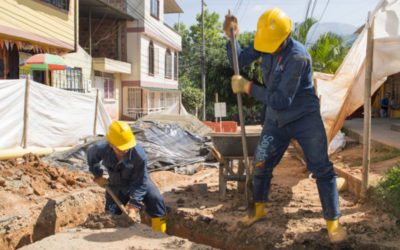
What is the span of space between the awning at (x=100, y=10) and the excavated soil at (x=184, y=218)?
1227 cm

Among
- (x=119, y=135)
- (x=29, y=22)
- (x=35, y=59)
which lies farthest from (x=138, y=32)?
(x=119, y=135)

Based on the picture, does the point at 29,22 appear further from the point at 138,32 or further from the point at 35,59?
the point at 138,32

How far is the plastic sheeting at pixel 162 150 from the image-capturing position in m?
6.95

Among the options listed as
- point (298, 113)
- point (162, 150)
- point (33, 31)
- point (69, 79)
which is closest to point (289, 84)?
point (298, 113)

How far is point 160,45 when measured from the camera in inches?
912

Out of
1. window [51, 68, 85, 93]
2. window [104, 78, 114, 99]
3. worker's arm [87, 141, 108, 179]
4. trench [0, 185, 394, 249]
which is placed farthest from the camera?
window [104, 78, 114, 99]

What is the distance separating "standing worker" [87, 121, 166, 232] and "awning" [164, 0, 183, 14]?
23582 millimetres

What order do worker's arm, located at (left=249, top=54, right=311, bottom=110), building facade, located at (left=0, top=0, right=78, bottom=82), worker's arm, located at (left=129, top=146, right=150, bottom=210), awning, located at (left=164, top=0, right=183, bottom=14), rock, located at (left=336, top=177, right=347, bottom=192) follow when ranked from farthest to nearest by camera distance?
awning, located at (left=164, top=0, right=183, bottom=14) → building facade, located at (left=0, top=0, right=78, bottom=82) → rock, located at (left=336, top=177, right=347, bottom=192) → worker's arm, located at (left=129, top=146, right=150, bottom=210) → worker's arm, located at (left=249, top=54, right=311, bottom=110)

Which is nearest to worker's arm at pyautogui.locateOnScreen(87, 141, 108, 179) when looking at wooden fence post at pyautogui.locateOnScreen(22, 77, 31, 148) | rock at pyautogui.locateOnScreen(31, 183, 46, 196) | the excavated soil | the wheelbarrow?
the excavated soil

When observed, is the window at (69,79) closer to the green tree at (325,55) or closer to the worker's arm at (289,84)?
the green tree at (325,55)

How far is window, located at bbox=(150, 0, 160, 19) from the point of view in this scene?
21.0 metres

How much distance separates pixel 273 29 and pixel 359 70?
3.09 meters

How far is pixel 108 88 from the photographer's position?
18.6 meters

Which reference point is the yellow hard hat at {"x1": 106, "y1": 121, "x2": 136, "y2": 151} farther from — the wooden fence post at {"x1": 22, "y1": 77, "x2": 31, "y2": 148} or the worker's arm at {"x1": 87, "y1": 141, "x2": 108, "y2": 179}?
the wooden fence post at {"x1": 22, "y1": 77, "x2": 31, "y2": 148}
